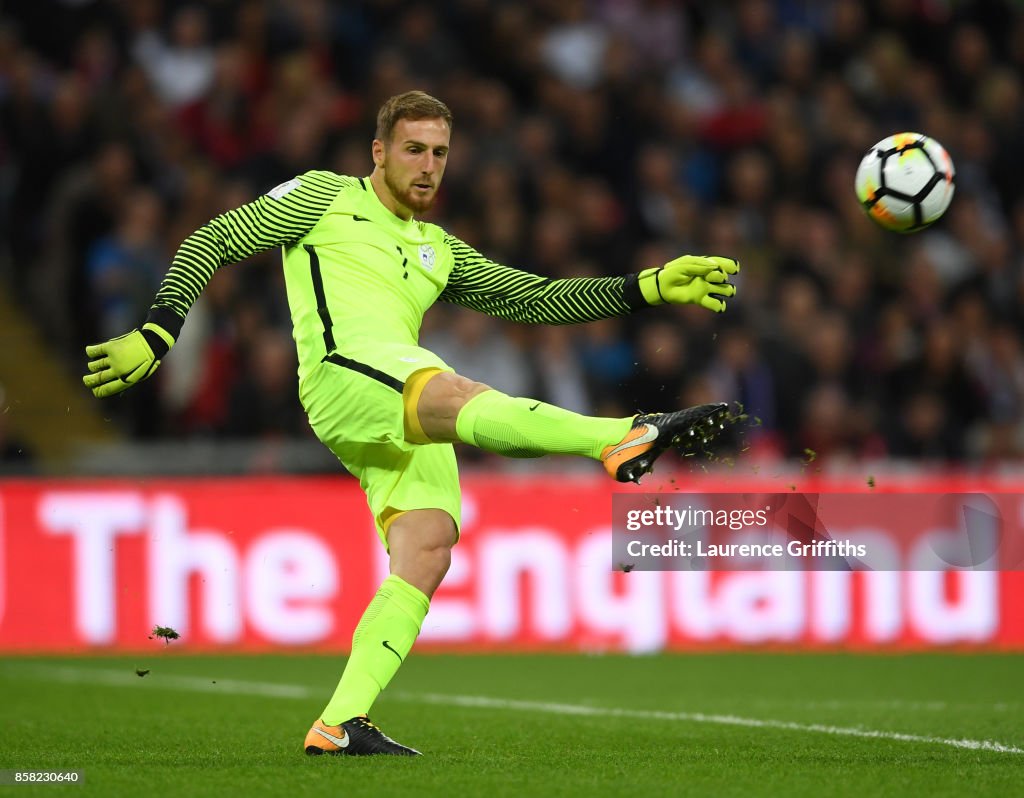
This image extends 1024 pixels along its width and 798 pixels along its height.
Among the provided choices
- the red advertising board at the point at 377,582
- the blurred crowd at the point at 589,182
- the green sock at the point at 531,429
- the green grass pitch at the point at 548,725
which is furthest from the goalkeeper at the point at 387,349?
the red advertising board at the point at 377,582

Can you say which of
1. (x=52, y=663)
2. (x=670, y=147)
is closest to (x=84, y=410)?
(x=52, y=663)

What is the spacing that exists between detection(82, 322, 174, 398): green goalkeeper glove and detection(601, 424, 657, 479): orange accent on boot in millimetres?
1413

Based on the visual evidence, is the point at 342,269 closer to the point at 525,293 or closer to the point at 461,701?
the point at 525,293

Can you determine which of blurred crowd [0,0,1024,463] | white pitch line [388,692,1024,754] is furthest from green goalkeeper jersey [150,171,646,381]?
blurred crowd [0,0,1024,463]

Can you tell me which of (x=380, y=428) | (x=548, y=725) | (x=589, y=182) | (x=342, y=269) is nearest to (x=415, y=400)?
(x=380, y=428)

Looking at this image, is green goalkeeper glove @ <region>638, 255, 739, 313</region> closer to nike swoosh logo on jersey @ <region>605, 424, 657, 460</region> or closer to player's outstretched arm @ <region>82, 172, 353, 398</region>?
nike swoosh logo on jersey @ <region>605, 424, 657, 460</region>

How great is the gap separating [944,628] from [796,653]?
953 millimetres

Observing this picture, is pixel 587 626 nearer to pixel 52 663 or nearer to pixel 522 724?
pixel 52 663

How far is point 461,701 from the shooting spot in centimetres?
786

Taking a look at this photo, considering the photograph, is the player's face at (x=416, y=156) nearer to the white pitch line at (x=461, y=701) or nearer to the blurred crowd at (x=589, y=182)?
the white pitch line at (x=461, y=701)

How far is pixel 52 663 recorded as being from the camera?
1003 centimetres

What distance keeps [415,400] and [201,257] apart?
2.82 ft

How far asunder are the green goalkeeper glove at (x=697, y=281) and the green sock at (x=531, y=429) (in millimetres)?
692

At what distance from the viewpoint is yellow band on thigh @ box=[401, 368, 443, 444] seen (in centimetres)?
522
